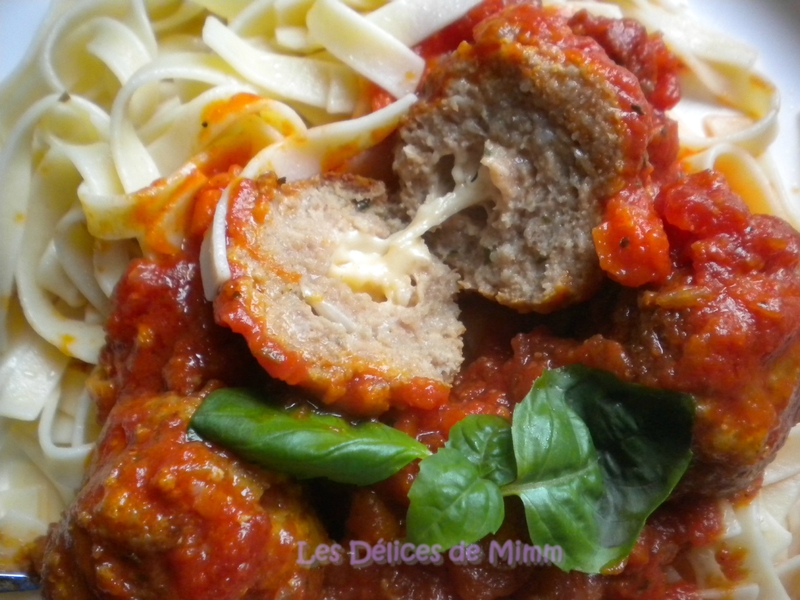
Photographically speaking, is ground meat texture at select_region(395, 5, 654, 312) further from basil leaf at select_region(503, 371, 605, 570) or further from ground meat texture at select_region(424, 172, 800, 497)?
basil leaf at select_region(503, 371, 605, 570)

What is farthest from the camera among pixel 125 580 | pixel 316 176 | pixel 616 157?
pixel 316 176

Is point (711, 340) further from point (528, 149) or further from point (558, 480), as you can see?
point (528, 149)

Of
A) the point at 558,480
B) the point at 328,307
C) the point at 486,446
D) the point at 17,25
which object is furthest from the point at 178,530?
the point at 17,25

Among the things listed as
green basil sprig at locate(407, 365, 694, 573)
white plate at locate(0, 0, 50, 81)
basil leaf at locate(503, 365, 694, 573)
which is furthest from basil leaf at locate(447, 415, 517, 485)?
white plate at locate(0, 0, 50, 81)

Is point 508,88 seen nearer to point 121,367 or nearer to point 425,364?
point 425,364

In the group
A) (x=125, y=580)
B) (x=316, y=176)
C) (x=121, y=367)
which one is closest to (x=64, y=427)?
(x=121, y=367)

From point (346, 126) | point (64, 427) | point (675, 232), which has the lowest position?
point (64, 427)

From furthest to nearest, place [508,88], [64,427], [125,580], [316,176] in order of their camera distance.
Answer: [64,427] → [316,176] → [508,88] → [125,580]
